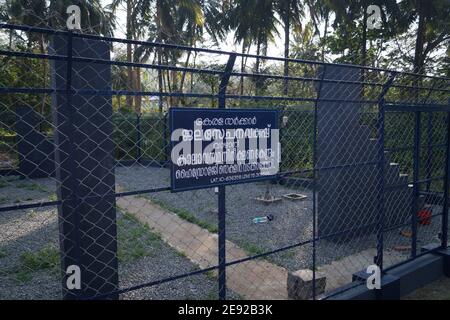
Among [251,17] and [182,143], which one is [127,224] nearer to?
[182,143]

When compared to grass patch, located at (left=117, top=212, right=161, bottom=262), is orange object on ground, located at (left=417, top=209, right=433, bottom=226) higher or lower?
higher

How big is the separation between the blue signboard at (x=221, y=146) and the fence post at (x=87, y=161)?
91 centimetres

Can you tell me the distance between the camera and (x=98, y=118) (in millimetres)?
3012

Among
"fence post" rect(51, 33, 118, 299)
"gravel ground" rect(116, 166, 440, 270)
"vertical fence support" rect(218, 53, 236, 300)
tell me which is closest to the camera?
"vertical fence support" rect(218, 53, 236, 300)

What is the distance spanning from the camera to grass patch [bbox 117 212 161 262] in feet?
16.6

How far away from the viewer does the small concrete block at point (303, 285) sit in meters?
3.65

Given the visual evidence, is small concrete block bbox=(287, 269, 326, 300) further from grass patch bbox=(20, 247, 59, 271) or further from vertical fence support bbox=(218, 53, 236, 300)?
grass patch bbox=(20, 247, 59, 271)

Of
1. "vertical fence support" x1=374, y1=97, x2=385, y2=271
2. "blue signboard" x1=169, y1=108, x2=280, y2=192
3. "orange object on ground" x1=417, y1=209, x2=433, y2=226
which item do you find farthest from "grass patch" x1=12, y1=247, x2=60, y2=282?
"orange object on ground" x1=417, y1=209, x2=433, y2=226

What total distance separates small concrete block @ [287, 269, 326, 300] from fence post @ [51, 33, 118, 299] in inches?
70.2

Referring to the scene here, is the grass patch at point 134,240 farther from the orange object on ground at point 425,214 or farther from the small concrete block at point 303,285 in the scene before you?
the orange object on ground at point 425,214

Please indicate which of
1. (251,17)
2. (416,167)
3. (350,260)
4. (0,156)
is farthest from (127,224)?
(251,17)
